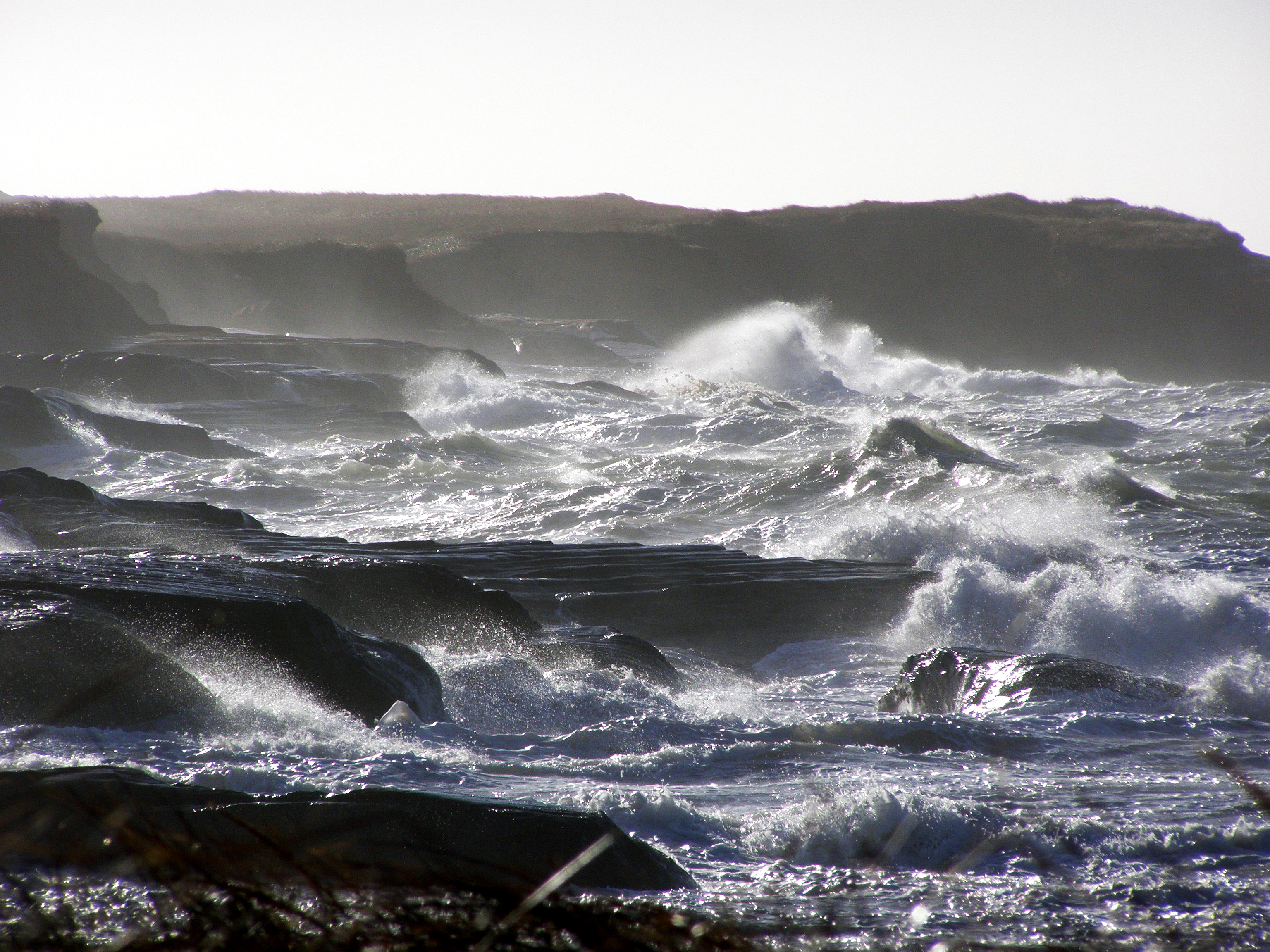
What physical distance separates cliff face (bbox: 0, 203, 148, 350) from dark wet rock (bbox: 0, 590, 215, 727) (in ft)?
72.9

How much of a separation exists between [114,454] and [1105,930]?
16.6 meters

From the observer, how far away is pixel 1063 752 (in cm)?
492

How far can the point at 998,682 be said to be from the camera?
5.98m

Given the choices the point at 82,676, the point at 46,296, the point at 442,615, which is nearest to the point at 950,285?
the point at 46,296

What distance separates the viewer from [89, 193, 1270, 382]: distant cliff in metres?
46.3

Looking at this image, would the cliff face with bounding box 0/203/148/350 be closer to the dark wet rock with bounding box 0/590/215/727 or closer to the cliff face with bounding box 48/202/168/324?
the cliff face with bounding box 48/202/168/324

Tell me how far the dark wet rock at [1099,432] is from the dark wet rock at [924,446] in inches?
281

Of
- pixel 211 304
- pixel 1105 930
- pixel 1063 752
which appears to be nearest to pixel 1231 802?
pixel 1063 752

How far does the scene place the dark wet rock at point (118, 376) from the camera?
20469 mm

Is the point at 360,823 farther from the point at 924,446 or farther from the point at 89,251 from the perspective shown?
the point at 89,251

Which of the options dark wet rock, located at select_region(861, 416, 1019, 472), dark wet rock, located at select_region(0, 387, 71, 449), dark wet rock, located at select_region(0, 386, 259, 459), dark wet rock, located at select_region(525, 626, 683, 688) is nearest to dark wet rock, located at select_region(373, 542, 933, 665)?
dark wet rock, located at select_region(525, 626, 683, 688)

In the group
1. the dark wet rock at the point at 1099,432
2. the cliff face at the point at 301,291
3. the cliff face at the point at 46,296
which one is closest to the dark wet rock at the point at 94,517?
the cliff face at the point at 46,296

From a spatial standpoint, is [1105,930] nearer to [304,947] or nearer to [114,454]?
[304,947]

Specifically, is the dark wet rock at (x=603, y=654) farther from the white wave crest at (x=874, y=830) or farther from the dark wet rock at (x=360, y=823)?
the dark wet rock at (x=360, y=823)
